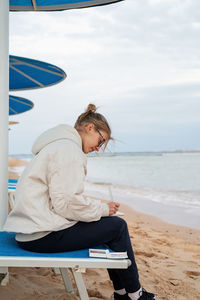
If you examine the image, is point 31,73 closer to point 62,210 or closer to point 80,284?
point 62,210

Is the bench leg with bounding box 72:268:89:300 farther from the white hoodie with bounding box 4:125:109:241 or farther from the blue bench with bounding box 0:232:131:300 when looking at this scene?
the white hoodie with bounding box 4:125:109:241

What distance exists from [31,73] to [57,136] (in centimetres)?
315

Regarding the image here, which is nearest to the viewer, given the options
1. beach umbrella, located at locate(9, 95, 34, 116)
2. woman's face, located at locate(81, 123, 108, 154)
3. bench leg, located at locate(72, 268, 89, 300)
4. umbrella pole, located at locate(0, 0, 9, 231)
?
bench leg, located at locate(72, 268, 89, 300)

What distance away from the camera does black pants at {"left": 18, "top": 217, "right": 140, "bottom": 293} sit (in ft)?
7.13

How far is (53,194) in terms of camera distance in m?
2.08

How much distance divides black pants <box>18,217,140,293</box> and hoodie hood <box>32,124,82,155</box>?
0.50 m

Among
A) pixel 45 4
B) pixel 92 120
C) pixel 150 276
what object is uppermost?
pixel 45 4

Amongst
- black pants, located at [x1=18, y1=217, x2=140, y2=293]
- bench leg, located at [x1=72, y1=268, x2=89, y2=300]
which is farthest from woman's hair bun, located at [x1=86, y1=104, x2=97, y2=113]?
bench leg, located at [x1=72, y1=268, x2=89, y2=300]

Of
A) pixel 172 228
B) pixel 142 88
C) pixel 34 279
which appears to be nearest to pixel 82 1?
pixel 34 279

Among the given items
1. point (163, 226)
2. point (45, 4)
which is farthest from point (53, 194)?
point (163, 226)

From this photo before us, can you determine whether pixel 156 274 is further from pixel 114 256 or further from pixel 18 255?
pixel 18 255

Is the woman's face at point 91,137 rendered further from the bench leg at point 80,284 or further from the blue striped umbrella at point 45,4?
the blue striped umbrella at point 45,4

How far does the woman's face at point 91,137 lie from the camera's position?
7.87 ft

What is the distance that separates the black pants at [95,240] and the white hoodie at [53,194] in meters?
0.04
